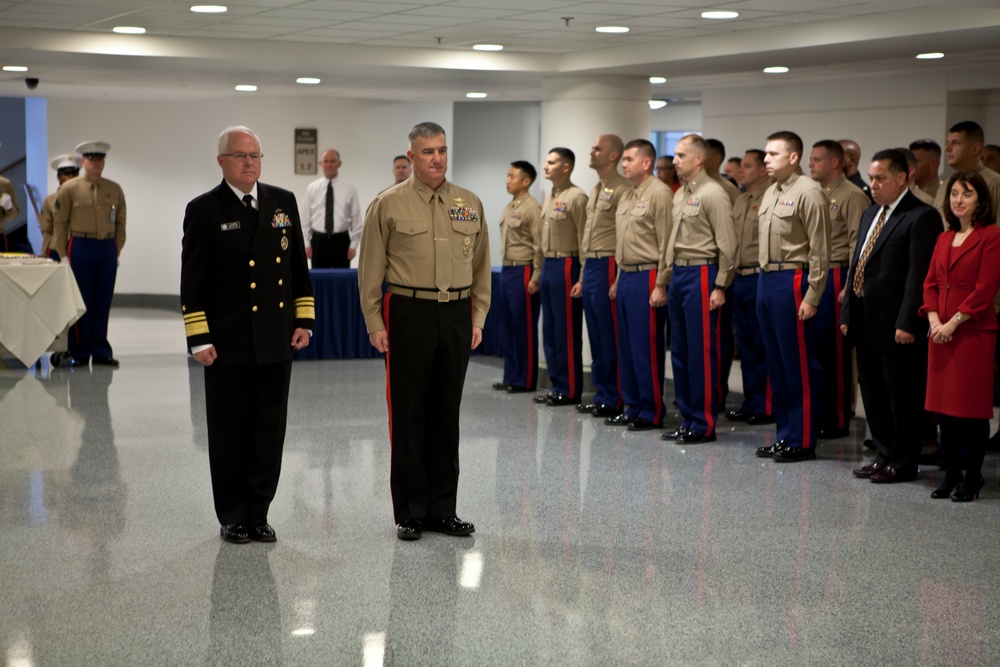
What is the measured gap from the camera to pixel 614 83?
9938 mm

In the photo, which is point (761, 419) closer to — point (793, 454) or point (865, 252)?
point (793, 454)

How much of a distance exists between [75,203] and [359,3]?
416cm

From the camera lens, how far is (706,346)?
23.2ft

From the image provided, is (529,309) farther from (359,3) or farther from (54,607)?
(54,607)

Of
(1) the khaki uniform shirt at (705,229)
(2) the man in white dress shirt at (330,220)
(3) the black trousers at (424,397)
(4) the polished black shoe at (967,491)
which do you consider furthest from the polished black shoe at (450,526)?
(2) the man in white dress shirt at (330,220)

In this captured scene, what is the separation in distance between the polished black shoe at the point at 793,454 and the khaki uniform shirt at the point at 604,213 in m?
1.94

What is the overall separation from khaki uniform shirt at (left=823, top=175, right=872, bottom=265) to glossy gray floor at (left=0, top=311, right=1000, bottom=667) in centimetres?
115

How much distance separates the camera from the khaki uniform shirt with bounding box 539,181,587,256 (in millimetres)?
8336

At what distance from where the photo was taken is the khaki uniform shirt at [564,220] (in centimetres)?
834

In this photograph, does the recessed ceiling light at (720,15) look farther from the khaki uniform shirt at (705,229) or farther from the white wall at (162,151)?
the white wall at (162,151)

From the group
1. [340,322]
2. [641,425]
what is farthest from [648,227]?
[340,322]

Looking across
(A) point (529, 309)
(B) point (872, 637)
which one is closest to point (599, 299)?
(A) point (529, 309)

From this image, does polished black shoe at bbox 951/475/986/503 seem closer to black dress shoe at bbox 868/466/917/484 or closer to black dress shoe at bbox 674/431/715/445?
black dress shoe at bbox 868/466/917/484

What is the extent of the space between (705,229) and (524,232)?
209 centimetres
